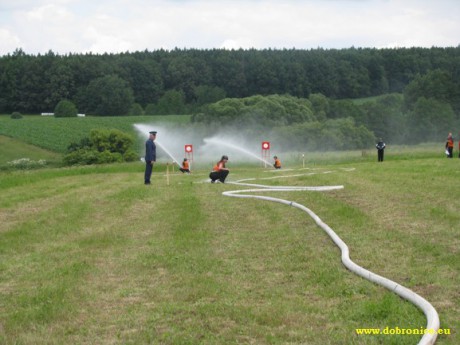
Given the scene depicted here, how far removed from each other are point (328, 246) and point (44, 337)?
5.45 meters

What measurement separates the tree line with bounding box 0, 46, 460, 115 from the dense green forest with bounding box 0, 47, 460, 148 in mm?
200

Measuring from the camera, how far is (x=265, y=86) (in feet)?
447

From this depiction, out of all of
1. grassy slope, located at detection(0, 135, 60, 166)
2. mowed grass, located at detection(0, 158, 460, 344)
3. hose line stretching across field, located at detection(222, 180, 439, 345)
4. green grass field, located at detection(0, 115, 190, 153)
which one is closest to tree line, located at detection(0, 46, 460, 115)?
green grass field, located at detection(0, 115, 190, 153)

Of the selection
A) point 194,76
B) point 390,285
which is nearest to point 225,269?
point 390,285

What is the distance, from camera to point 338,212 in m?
14.5

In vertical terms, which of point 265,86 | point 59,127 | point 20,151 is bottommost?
point 20,151

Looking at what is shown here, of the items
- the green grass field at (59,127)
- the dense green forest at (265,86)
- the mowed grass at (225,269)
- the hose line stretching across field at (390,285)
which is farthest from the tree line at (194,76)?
the hose line stretching across field at (390,285)

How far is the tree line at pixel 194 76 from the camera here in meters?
126

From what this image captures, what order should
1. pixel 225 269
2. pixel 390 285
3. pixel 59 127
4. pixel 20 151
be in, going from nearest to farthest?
1. pixel 390 285
2. pixel 225 269
3. pixel 20 151
4. pixel 59 127

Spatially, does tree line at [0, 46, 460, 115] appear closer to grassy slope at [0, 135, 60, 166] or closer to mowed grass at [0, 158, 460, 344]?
grassy slope at [0, 135, 60, 166]

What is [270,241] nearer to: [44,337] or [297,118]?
[44,337]

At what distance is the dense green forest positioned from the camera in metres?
101

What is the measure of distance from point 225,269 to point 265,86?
12830 cm

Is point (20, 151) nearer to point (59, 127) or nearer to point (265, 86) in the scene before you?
point (59, 127)
